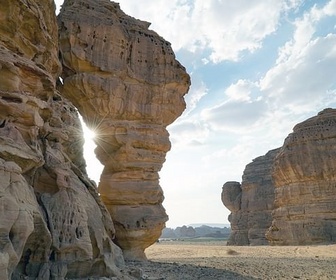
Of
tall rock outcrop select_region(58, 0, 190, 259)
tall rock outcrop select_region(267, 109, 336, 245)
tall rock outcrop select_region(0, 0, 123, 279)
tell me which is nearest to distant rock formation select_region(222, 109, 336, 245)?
tall rock outcrop select_region(267, 109, 336, 245)

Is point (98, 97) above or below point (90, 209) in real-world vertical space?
above

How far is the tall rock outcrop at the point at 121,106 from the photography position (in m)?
15.8

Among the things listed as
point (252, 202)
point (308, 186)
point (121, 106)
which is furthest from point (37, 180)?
point (252, 202)

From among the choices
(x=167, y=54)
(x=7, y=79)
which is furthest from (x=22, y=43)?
(x=167, y=54)

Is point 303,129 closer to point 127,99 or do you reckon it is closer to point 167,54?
point 167,54

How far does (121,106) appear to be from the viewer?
16359mm

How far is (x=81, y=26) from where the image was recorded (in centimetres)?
1608

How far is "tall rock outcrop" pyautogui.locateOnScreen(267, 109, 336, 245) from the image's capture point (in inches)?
1209

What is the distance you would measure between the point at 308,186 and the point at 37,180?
95.9 feet

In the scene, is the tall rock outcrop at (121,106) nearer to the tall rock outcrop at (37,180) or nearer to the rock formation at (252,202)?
the tall rock outcrop at (37,180)

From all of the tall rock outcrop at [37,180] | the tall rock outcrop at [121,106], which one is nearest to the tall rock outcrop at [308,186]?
the tall rock outcrop at [121,106]

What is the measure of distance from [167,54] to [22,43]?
30.9 ft

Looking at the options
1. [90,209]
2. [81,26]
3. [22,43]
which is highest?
[81,26]

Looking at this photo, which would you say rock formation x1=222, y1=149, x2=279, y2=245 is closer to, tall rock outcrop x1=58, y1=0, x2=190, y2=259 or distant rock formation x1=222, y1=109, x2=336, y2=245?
distant rock formation x1=222, y1=109, x2=336, y2=245
